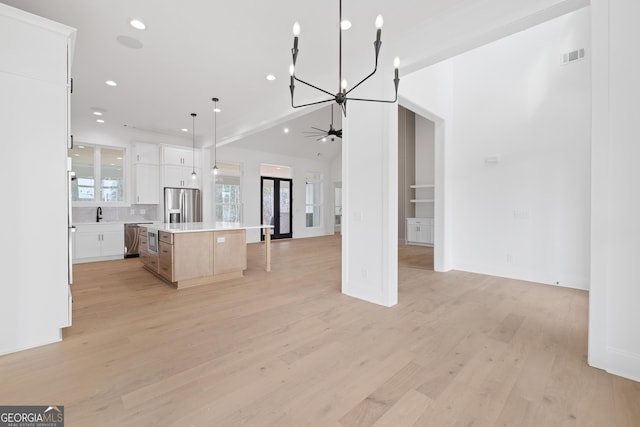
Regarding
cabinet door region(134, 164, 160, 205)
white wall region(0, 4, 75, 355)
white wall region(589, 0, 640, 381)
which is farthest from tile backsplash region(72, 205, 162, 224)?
white wall region(589, 0, 640, 381)

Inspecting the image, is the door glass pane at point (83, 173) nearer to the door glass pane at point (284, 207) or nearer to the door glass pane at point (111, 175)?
the door glass pane at point (111, 175)

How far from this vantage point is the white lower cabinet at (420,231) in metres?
7.67

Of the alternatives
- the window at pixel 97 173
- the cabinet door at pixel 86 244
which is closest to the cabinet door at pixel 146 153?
the window at pixel 97 173

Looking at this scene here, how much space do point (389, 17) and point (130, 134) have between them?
6694mm

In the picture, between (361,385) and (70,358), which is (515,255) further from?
(70,358)

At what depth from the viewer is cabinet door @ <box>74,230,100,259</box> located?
18.2 feet

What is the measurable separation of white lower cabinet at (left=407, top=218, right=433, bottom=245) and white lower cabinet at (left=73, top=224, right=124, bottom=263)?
7632 millimetres

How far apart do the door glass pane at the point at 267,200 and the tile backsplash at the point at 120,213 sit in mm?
3169

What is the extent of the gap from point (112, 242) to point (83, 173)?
5.75ft

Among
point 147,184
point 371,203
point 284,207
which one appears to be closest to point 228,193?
point 284,207

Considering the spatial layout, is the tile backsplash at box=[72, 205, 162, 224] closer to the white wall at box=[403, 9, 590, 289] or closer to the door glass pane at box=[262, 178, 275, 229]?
the door glass pane at box=[262, 178, 275, 229]

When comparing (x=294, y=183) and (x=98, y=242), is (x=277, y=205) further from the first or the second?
(x=98, y=242)

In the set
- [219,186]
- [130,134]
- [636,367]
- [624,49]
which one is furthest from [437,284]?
[130,134]

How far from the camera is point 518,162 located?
4.27 m
